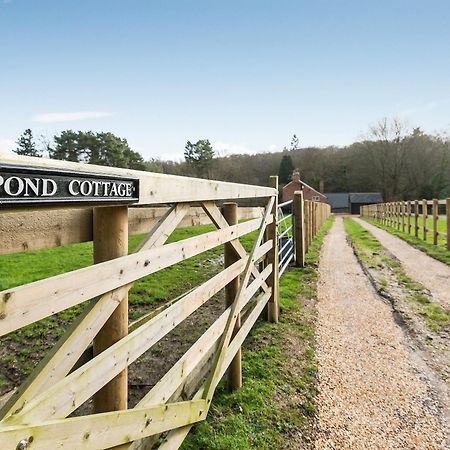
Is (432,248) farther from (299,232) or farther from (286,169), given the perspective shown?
(286,169)

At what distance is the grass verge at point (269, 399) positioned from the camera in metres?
2.79

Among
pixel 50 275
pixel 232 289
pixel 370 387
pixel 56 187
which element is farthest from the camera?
pixel 50 275

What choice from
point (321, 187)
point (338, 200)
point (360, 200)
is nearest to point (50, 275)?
point (360, 200)

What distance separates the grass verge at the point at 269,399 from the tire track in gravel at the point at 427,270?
310 centimetres

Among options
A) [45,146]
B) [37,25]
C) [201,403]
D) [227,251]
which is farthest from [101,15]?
[45,146]

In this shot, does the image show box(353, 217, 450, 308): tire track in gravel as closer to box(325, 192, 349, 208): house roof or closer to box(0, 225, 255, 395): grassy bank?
box(0, 225, 255, 395): grassy bank

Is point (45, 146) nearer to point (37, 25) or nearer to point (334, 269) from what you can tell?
point (37, 25)

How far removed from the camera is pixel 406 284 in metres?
7.30

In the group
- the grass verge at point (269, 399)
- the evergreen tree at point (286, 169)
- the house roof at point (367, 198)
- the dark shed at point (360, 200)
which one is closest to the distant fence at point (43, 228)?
the grass verge at point (269, 399)

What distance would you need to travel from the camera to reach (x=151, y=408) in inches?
67.5

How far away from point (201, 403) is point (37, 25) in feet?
48.9

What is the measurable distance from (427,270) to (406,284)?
168 cm

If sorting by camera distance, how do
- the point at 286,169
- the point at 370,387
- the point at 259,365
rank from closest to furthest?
the point at 370,387 < the point at 259,365 < the point at 286,169

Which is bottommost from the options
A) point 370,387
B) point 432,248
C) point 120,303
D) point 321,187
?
point 370,387
